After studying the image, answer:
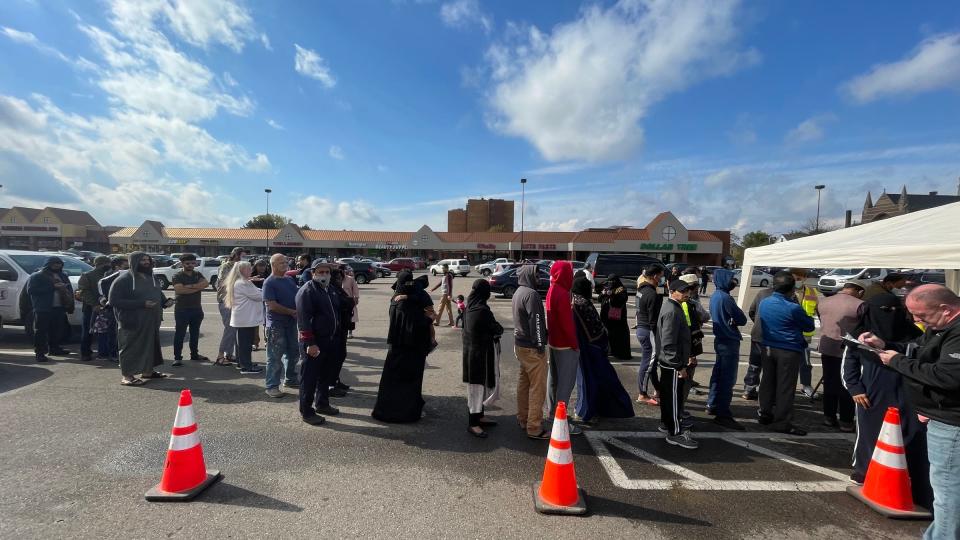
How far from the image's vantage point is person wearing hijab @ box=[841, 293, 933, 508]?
3.36m

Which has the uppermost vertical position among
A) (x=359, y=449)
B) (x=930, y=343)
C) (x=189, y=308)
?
(x=930, y=343)

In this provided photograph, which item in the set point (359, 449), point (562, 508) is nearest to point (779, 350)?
point (562, 508)

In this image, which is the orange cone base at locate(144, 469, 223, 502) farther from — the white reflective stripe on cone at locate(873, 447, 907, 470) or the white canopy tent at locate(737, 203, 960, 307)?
the white canopy tent at locate(737, 203, 960, 307)

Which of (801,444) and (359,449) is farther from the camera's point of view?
(801,444)

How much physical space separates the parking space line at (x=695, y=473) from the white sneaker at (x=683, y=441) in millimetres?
266

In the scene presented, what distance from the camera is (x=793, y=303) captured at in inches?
174

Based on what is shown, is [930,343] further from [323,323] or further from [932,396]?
[323,323]

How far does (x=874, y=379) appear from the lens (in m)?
3.45

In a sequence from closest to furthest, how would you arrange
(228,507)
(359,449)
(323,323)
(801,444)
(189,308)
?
(228,507) < (359,449) < (801,444) < (323,323) < (189,308)

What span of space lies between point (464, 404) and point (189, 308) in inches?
190

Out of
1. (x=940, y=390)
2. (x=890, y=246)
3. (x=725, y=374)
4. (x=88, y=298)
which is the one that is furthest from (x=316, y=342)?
(x=890, y=246)

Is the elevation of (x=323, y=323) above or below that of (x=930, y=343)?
below

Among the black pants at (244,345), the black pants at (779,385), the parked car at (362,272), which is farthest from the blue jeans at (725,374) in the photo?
the parked car at (362,272)

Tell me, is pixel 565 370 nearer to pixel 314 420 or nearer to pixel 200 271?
pixel 314 420
